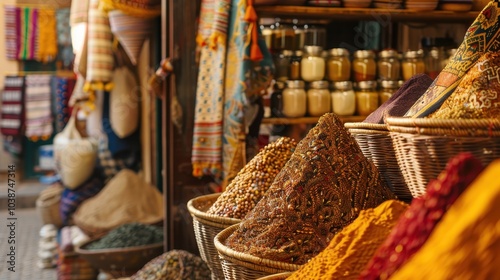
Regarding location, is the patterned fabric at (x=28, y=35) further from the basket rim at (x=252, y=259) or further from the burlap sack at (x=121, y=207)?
the basket rim at (x=252, y=259)

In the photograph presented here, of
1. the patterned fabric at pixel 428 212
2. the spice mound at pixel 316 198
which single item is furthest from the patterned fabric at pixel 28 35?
the patterned fabric at pixel 428 212

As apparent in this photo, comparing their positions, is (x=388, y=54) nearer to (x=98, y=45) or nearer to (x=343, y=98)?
(x=343, y=98)

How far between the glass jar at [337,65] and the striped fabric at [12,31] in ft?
16.3

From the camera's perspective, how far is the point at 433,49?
3.07m

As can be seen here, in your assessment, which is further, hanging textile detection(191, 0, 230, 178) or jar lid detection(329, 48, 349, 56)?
jar lid detection(329, 48, 349, 56)

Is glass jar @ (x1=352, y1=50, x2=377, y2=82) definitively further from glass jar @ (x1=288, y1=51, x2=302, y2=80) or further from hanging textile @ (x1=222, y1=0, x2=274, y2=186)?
hanging textile @ (x1=222, y1=0, x2=274, y2=186)

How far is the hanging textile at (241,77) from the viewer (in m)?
2.51

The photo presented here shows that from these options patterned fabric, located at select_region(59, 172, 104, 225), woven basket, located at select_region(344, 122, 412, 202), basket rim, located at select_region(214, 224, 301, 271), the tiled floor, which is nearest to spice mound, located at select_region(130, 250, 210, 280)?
basket rim, located at select_region(214, 224, 301, 271)

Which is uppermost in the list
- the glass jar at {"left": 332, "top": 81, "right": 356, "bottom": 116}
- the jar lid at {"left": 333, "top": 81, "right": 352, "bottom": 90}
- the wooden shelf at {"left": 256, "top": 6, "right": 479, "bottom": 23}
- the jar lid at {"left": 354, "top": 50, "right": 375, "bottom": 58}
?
the wooden shelf at {"left": 256, "top": 6, "right": 479, "bottom": 23}

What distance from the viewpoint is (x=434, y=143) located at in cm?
84

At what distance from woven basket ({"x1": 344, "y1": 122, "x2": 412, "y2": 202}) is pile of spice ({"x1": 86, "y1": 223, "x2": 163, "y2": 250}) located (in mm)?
2120

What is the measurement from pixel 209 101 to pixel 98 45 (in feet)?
3.49

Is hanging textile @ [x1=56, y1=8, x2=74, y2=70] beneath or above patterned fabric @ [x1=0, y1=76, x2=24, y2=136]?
above

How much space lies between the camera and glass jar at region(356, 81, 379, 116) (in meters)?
2.90
